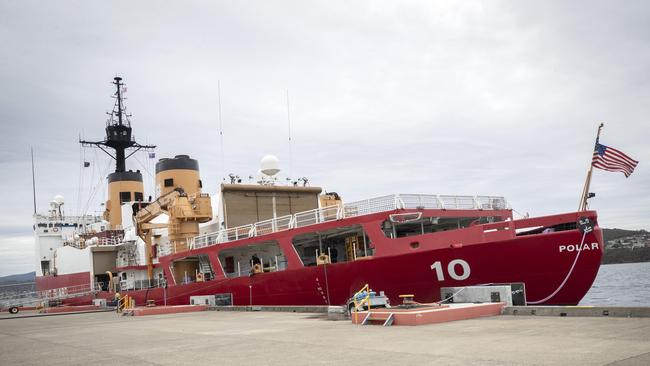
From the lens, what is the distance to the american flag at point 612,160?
58.5ft

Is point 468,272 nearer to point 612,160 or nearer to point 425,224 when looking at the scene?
point 425,224

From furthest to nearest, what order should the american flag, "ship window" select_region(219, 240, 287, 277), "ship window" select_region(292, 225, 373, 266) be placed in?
"ship window" select_region(219, 240, 287, 277) < "ship window" select_region(292, 225, 373, 266) < the american flag

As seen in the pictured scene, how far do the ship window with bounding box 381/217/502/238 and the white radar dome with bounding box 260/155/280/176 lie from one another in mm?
9658

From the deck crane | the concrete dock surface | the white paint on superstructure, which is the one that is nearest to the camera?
the concrete dock surface

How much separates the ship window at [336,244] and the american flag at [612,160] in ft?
25.7

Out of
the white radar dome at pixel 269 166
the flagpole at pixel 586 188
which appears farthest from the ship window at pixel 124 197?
the flagpole at pixel 586 188

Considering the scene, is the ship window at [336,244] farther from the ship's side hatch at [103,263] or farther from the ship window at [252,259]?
the ship's side hatch at [103,263]

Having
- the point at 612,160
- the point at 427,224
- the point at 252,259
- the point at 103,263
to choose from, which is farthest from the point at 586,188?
the point at 103,263

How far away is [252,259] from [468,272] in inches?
426

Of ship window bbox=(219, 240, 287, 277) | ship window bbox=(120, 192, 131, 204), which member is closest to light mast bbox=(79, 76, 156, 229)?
ship window bbox=(120, 192, 131, 204)

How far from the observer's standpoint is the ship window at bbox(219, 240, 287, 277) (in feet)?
81.6

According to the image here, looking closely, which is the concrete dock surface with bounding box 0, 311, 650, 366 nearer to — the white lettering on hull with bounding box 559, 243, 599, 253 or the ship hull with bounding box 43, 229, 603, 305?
the ship hull with bounding box 43, 229, 603, 305

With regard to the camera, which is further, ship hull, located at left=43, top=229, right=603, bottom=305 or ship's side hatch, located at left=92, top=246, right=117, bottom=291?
ship's side hatch, located at left=92, top=246, right=117, bottom=291

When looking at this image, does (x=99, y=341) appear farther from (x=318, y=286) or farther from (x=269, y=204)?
(x=269, y=204)
